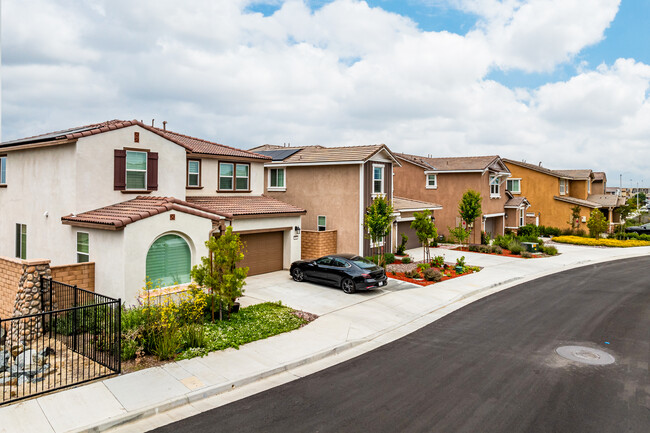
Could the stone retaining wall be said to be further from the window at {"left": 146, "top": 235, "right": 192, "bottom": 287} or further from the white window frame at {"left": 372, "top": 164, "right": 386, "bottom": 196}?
the window at {"left": 146, "top": 235, "right": 192, "bottom": 287}

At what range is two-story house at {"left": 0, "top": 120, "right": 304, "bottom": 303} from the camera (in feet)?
46.0

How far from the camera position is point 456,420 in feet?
25.0

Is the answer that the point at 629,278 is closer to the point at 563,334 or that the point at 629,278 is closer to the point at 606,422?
the point at 563,334

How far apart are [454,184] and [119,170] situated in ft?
89.5

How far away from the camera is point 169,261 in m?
14.9

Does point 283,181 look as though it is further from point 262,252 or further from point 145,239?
point 145,239

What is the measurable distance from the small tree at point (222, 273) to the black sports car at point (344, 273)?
19.1 feet

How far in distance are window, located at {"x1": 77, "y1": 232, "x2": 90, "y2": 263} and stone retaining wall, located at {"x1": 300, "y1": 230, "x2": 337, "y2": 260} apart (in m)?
11.9

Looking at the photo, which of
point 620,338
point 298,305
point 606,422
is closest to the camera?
point 606,422

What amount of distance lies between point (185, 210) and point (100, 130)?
454cm

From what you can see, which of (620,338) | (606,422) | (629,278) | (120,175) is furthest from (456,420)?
(629,278)

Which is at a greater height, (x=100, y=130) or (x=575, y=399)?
(x=100, y=130)

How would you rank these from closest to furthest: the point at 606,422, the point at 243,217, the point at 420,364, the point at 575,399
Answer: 1. the point at 606,422
2. the point at 575,399
3. the point at 420,364
4. the point at 243,217

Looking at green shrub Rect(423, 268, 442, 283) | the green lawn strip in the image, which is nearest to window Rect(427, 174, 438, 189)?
green shrub Rect(423, 268, 442, 283)
